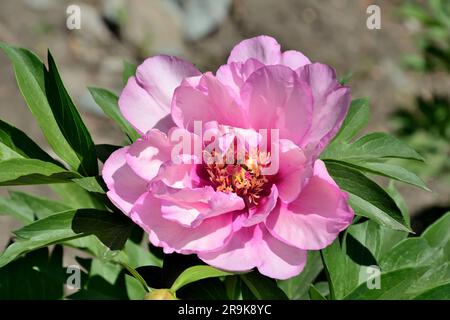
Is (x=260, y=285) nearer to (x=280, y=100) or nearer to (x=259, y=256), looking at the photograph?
(x=259, y=256)

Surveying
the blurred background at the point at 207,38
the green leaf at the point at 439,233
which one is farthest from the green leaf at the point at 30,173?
the blurred background at the point at 207,38

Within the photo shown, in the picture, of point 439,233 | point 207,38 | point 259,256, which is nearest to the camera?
point 259,256

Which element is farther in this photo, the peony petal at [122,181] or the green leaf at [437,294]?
the green leaf at [437,294]

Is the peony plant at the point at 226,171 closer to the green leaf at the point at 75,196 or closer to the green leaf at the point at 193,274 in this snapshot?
the green leaf at the point at 193,274

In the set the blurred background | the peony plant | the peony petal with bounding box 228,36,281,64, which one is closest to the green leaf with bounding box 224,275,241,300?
the peony plant

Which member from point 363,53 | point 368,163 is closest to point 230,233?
point 368,163

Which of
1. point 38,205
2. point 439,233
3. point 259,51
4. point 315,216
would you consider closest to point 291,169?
point 315,216
